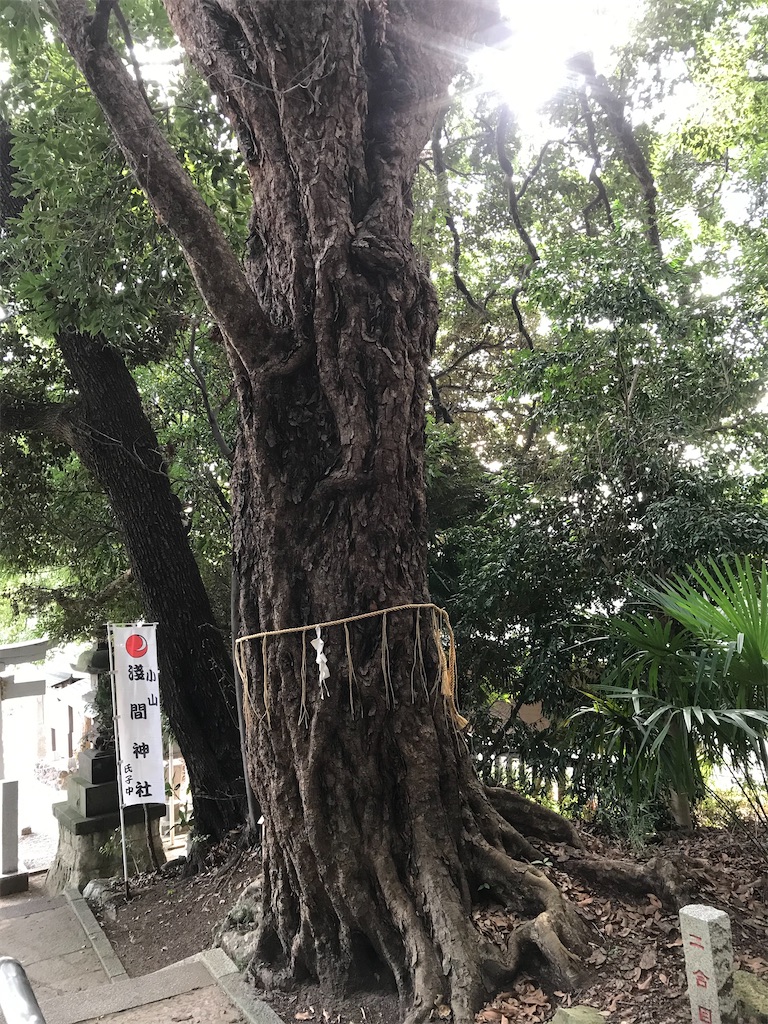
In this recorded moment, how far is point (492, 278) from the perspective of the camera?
33.6 feet

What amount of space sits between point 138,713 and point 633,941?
175 inches

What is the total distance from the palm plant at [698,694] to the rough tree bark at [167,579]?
397cm

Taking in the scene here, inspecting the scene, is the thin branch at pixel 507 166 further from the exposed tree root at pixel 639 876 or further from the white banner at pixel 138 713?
the exposed tree root at pixel 639 876

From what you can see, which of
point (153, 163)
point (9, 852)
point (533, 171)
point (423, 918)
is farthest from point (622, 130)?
point (9, 852)

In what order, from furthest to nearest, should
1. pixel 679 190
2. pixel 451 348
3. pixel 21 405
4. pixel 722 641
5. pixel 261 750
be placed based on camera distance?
1. pixel 451 348
2. pixel 679 190
3. pixel 21 405
4. pixel 261 750
5. pixel 722 641

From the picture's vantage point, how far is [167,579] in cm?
661

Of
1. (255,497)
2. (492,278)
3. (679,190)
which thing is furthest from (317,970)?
(679,190)

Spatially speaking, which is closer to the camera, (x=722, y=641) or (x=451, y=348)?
(x=722, y=641)

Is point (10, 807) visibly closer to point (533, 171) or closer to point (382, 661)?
point (382, 661)

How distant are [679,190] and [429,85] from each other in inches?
281

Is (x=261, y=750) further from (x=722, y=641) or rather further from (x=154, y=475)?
(x=154, y=475)

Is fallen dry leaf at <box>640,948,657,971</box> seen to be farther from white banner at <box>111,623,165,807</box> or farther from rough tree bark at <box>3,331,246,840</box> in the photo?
white banner at <box>111,623,165,807</box>

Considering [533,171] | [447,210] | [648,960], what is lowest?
[648,960]

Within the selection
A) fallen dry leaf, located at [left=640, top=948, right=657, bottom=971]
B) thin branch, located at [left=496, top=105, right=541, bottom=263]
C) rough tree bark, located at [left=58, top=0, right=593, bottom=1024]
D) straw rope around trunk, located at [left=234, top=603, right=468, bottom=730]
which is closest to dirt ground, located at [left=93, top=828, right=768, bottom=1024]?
fallen dry leaf, located at [left=640, top=948, right=657, bottom=971]
